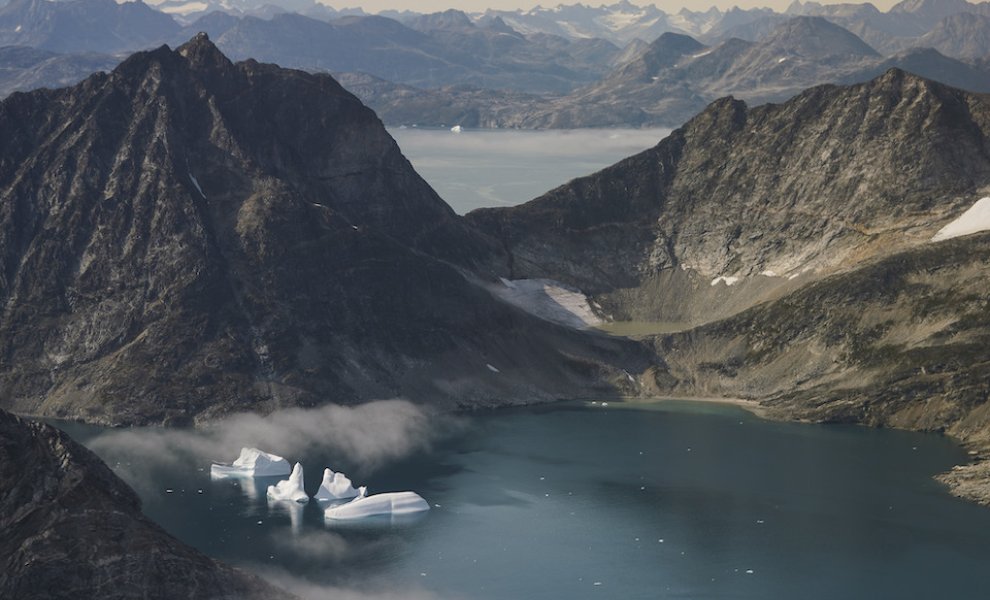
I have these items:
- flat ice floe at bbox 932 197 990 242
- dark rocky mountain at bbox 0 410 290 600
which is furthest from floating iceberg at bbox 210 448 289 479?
flat ice floe at bbox 932 197 990 242

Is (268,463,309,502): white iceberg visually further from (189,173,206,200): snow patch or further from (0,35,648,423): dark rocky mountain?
(189,173,206,200): snow patch

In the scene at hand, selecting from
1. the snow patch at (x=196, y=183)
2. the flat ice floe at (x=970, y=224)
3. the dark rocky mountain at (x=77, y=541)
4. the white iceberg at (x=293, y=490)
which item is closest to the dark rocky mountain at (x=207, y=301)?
the snow patch at (x=196, y=183)

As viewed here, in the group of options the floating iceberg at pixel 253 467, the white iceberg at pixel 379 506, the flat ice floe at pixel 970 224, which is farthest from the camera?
the flat ice floe at pixel 970 224

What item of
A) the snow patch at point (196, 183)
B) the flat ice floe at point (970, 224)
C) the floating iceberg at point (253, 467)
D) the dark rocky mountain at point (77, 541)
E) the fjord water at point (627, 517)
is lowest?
the fjord water at point (627, 517)

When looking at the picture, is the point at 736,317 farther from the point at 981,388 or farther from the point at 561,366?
the point at 981,388

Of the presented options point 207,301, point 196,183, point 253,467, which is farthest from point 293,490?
point 196,183

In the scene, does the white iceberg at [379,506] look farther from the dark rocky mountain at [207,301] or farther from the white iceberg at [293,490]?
the dark rocky mountain at [207,301]
